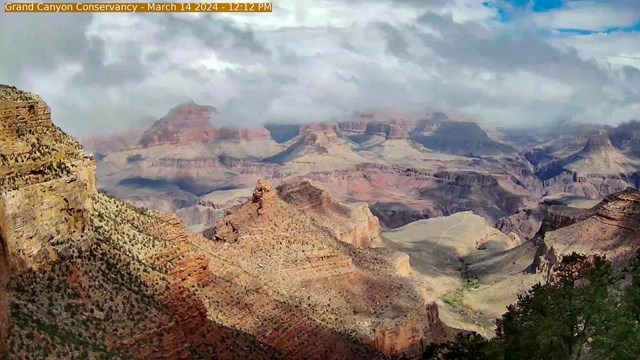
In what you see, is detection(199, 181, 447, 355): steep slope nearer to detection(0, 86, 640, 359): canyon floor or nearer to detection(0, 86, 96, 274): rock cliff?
detection(0, 86, 640, 359): canyon floor

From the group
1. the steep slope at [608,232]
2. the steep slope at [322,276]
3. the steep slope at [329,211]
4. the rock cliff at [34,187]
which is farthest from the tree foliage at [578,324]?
the steep slope at [608,232]

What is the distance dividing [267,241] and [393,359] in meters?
16.5

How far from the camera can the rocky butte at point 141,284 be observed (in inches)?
989

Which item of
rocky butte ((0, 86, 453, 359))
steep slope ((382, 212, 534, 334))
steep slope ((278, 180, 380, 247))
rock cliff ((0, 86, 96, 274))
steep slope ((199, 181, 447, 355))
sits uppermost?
rock cliff ((0, 86, 96, 274))

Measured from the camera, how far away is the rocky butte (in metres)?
25.1

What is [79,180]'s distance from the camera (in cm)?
2788

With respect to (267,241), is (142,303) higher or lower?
higher

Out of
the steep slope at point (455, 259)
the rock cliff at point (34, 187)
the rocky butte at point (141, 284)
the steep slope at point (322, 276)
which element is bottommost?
the steep slope at point (455, 259)

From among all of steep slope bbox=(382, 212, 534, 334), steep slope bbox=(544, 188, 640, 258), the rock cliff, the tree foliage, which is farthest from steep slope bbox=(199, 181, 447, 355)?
steep slope bbox=(544, 188, 640, 258)

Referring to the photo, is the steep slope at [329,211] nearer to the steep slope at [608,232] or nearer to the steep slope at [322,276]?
the steep slope at [322,276]

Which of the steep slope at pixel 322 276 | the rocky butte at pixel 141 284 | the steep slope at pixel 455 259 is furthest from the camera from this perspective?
the steep slope at pixel 455 259

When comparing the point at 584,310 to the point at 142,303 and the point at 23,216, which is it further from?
the point at 23,216

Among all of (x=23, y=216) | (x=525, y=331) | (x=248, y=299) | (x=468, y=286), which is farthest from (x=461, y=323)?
(x=23, y=216)

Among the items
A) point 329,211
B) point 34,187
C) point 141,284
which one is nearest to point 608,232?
point 329,211
